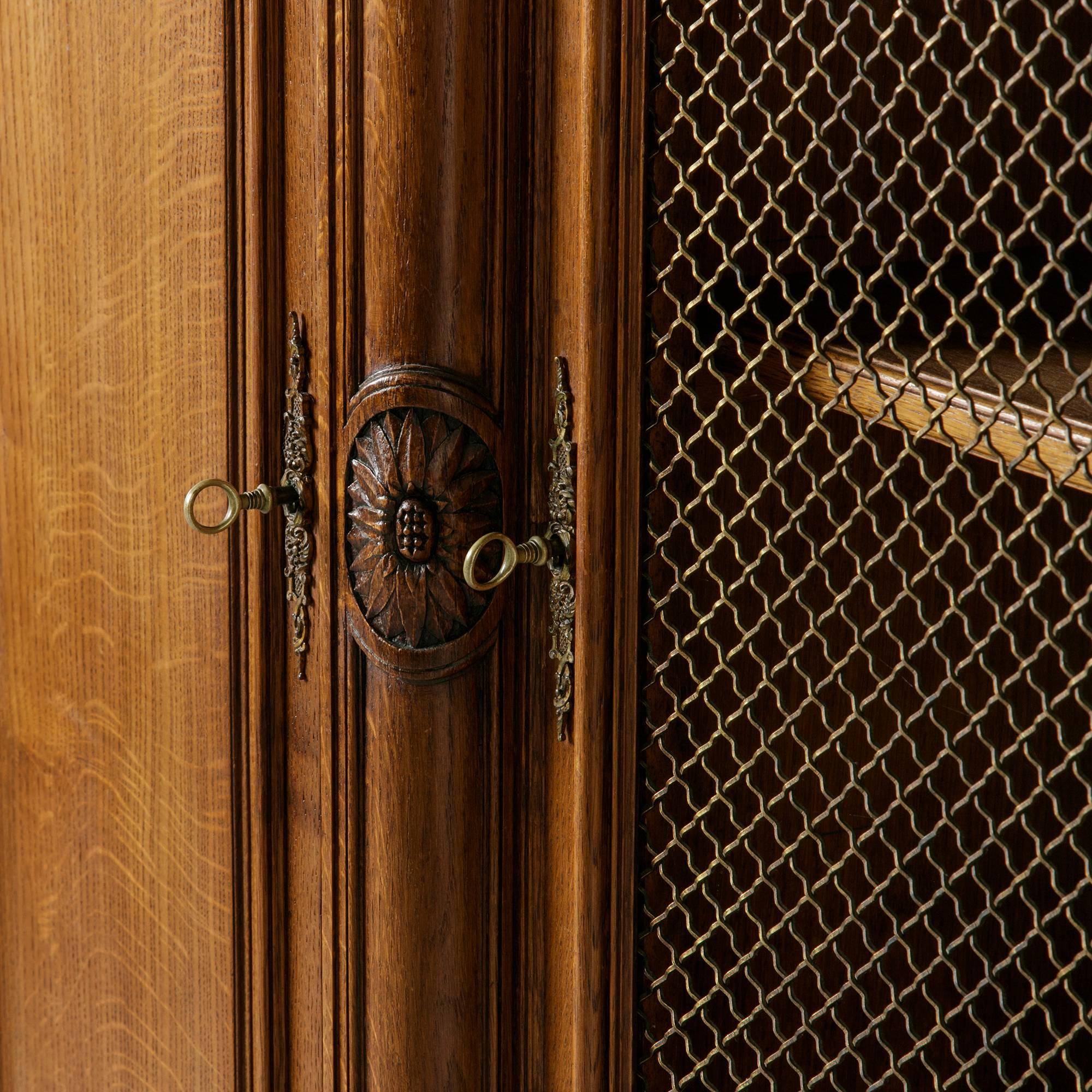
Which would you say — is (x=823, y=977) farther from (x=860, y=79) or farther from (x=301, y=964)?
(x=860, y=79)

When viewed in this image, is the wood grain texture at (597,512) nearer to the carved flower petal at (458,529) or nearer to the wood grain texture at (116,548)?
the carved flower petal at (458,529)

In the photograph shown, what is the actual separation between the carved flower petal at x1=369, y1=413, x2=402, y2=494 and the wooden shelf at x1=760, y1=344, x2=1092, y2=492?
18 cm

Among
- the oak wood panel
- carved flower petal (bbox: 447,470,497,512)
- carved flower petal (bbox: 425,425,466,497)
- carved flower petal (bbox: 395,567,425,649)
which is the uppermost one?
the oak wood panel

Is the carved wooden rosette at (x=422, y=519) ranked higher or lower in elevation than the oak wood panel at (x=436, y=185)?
lower

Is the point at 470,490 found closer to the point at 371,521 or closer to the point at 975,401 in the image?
the point at 371,521

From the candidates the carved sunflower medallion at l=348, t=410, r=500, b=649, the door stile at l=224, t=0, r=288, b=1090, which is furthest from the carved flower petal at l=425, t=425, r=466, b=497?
the door stile at l=224, t=0, r=288, b=1090

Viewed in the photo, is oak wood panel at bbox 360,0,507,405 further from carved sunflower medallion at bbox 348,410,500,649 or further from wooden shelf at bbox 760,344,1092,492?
wooden shelf at bbox 760,344,1092,492

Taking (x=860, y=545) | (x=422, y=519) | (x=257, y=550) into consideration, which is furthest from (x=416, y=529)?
(x=860, y=545)

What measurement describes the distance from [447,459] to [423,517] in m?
0.03

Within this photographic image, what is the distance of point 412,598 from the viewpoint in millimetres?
569

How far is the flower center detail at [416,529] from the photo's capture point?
1.85 feet

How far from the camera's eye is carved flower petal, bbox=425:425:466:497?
0.56m

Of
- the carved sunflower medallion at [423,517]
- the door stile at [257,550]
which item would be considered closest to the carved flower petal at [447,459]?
the carved sunflower medallion at [423,517]

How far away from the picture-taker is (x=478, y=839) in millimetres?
584
